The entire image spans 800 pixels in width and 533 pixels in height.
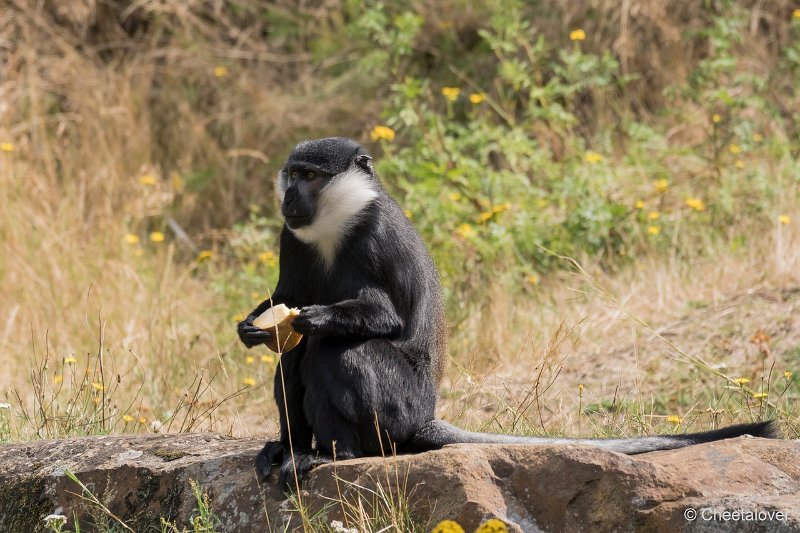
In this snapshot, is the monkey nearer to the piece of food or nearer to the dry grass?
the piece of food

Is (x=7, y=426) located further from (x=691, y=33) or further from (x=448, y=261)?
(x=691, y=33)

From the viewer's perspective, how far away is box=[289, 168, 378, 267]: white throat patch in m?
4.71

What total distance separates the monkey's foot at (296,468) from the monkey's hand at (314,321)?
0.49 meters

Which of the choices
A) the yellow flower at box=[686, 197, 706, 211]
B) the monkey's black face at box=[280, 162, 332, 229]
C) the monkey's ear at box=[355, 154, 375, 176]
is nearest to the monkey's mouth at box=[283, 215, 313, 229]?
the monkey's black face at box=[280, 162, 332, 229]

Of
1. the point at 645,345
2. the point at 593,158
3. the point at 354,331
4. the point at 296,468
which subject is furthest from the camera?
the point at 593,158

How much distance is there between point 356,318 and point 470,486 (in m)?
1.01

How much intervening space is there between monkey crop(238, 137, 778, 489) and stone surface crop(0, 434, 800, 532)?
0.18m

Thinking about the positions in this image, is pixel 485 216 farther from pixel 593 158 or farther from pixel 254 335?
pixel 254 335

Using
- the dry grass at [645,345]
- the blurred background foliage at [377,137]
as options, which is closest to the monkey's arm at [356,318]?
the dry grass at [645,345]

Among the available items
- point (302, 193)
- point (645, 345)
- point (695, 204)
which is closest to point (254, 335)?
point (302, 193)

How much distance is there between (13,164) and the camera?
31.8ft

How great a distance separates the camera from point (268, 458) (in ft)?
13.6

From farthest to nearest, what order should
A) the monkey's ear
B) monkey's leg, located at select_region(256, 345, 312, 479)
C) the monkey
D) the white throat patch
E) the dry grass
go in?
the dry grass < the monkey's ear < the white throat patch < monkey's leg, located at select_region(256, 345, 312, 479) < the monkey

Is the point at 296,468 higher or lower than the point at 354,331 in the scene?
lower
